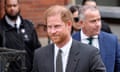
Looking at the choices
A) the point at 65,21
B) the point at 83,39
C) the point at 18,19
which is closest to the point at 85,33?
the point at 83,39

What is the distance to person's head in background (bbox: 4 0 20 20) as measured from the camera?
7.79m

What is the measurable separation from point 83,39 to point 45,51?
1.05 m

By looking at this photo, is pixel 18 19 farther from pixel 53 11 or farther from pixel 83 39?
pixel 53 11

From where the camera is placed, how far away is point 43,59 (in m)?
4.53

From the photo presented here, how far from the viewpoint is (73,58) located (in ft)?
14.6

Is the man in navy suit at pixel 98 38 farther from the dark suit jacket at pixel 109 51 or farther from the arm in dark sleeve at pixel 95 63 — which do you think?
the arm in dark sleeve at pixel 95 63

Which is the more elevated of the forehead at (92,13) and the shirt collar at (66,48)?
the forehead at (92,13)

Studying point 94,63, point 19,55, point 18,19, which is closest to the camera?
point 94,63

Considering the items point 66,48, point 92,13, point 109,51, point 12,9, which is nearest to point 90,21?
point 92,13

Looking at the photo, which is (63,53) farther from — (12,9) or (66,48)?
(12,9)

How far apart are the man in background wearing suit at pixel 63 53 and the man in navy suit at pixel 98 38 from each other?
93 cm

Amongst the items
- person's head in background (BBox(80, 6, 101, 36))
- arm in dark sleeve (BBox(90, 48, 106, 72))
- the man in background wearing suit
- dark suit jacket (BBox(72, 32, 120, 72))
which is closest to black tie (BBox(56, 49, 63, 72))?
the man in background wearing suit

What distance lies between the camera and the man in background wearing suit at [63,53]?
4.41m

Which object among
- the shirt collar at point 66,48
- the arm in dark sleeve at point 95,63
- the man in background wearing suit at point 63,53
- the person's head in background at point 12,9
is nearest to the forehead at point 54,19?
the man in background wearing suit at point 63,53
